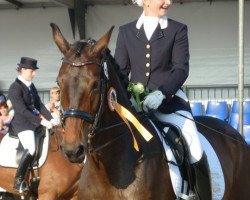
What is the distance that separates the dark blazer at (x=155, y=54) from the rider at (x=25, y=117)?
349cm

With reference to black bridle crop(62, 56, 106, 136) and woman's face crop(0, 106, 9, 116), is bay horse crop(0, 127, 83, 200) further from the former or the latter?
black bridle crop(62, 56, 106, 136)

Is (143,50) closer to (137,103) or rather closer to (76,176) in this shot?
(137,103)

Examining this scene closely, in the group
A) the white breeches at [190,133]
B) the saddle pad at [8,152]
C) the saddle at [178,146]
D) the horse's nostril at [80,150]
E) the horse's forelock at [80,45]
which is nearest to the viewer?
the horse's nostril at [80,150]

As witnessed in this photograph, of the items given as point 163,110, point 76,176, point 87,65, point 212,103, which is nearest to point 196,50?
point 212,103

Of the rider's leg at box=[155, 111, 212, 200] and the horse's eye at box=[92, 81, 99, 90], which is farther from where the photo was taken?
the rider's leg at box=[155, 111, 212, 200]

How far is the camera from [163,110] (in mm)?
4488

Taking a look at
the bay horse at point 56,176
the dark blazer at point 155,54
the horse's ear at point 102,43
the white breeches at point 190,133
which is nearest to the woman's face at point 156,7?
the dark blazer at point 155,54

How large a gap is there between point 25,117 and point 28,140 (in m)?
0.36

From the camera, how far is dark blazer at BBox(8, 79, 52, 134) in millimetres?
7938

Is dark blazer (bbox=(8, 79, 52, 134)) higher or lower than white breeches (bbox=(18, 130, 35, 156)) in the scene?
higher

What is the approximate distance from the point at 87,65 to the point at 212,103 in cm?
1072

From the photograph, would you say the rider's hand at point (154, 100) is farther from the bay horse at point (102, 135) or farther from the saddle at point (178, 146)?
the saddle at point (178, 146)

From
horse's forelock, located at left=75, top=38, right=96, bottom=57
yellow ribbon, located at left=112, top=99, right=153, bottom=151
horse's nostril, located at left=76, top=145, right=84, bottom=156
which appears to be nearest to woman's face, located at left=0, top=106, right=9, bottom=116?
yellow ribbon, located at left=112, top=99, right=153, bottom=151

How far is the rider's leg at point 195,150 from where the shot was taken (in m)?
4.41
